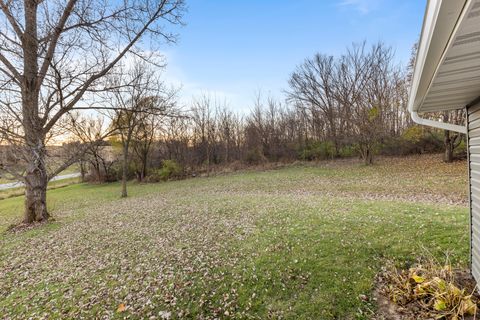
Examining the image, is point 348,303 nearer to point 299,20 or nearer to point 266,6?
point 266,6

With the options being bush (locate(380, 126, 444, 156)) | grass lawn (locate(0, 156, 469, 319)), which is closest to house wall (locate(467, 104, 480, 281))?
grass lawn (locate(0, 156, 469, 319))

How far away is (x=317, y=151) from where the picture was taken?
21.4 meters

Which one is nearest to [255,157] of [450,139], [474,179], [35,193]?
[450,139]

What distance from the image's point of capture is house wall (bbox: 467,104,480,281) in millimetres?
2547

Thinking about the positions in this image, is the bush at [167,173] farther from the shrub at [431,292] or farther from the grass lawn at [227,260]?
the shrub at [431,292]

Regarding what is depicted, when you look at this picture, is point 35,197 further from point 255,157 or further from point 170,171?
point 255,157

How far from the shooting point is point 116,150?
2261cm

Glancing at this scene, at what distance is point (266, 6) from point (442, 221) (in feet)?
32.4

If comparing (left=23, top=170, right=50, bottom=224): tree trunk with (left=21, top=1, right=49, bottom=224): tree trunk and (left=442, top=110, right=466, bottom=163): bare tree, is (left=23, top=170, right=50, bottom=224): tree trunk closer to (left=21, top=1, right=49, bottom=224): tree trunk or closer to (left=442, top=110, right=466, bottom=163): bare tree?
(left=21, top=1, right=49, bottom=224): tree trunk

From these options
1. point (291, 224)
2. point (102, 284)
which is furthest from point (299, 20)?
point (102, 284)

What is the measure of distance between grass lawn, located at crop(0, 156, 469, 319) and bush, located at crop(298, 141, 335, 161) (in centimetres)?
1401

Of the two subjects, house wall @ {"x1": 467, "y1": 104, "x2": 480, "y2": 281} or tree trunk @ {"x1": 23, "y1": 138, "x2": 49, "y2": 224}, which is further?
tree trunk @ {"x1": 23, "y1": 138, "x2": 49, "y2": 224}

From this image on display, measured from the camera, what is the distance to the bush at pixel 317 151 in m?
21.1

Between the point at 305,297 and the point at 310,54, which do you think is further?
the point at 310,54
